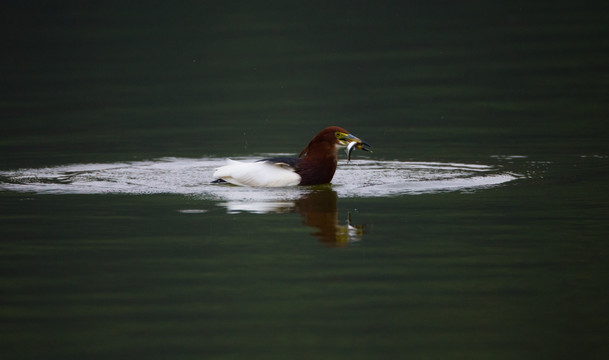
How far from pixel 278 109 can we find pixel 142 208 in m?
12.0

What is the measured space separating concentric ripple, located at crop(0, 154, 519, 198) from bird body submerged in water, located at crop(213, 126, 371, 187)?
12cm

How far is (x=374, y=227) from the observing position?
1063 centimetres

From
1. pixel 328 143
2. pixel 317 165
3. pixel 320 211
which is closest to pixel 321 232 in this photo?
pixel 320 211

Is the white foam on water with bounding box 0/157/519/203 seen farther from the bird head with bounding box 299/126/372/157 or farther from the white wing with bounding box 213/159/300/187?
the bird head with bounding box 299/126/372/157

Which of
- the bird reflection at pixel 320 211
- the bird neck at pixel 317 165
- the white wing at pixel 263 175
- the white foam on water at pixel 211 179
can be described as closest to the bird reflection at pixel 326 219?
the bird reflection at pixel 320 211

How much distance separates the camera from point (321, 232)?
34.5ft

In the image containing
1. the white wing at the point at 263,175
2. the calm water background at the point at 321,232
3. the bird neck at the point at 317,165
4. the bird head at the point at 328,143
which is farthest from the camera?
the bird head at the point at 328,143

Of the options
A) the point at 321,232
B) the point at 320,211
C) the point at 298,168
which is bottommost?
the point at 321,232

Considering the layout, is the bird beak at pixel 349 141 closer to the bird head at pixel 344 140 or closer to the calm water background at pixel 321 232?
the bird head at pixel 344 140

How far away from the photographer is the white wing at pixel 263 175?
12969 millimetres

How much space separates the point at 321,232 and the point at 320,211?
112 centimetres

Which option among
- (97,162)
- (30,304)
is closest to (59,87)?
(97,162)

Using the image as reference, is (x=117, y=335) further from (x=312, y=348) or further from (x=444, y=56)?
(x=444, y=56)

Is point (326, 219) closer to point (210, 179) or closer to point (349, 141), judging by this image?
point (349, 141)
